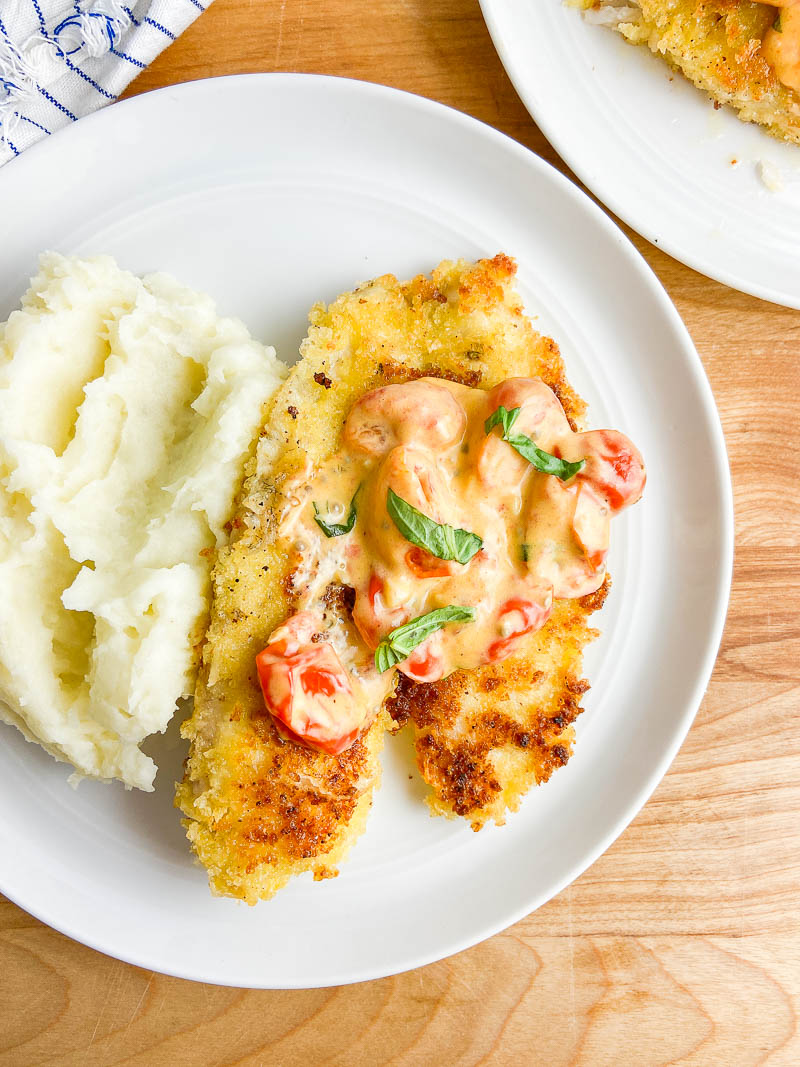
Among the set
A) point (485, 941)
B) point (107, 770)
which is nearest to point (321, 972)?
point (485, 941)

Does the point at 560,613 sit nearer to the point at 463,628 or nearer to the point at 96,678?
the point at 463,628

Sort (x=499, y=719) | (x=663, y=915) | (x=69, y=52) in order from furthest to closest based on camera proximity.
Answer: (x=663, y=915) < (x=69, y=52) < (x=499, y=719)

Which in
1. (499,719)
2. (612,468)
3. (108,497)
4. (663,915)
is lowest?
(663,915)

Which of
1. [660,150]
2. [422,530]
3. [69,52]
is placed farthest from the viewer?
[660,150]

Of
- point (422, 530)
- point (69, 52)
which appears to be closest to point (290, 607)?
point (422, 530)

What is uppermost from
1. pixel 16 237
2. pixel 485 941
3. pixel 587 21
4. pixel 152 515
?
pixel 16 237

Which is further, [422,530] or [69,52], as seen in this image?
[69,52]

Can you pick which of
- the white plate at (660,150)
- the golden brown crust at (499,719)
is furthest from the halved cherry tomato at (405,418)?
the white plate at (660,150)

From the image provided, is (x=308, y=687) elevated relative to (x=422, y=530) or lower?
lower

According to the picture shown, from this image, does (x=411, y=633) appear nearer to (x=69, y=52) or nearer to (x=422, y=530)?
(x=422, y=530)
